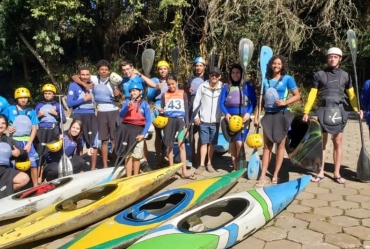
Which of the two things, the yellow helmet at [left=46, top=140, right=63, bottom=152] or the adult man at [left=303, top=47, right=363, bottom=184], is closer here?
the adult man at [left=303, top=47, right=363, bottom=184]

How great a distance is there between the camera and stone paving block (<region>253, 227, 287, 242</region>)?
361 centimetres

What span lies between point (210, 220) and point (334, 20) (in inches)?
448

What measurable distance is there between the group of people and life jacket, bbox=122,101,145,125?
1cm

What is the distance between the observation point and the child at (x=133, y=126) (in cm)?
518

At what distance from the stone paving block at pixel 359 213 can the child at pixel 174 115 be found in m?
2.18

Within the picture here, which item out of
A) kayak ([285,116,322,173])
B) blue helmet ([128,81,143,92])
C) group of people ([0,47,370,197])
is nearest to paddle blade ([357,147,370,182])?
group of people ([0,47,370,197])

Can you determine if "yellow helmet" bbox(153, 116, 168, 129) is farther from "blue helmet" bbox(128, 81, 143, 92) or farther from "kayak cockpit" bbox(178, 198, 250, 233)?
"kayak cockpit" bbox(178, 198, 250, 233)

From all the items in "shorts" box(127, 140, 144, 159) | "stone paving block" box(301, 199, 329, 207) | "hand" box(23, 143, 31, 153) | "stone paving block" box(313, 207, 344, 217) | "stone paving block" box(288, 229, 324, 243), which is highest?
"hand" box(23, 143, 31, 153)

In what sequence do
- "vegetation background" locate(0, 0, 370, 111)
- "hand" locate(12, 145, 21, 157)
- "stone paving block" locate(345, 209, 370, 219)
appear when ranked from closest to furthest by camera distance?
"stone paving block" locate(345, 209, 370, 219), "hand" locate(12, 145, 21, 157), "vegetation background" locate(0, 0, 370, 111)

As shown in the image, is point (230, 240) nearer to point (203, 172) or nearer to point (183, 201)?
point (183, 201)

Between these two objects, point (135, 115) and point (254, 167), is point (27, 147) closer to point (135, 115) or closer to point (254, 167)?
point (135, 115)

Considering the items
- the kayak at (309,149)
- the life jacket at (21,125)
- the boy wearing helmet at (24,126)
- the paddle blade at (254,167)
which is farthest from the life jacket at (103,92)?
the kayak at (309,149)

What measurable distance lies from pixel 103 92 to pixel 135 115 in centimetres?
78

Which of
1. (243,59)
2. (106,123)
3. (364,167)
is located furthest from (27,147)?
(364,167)
